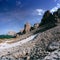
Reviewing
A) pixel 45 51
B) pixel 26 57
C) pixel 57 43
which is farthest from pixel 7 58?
pixel 57 43

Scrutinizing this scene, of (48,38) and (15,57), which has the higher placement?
(48,38)

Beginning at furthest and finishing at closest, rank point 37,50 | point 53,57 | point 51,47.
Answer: point 37,50
point 51,47
point 53,57

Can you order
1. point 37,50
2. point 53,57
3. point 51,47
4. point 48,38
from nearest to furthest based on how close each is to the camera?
point 53,57
point 51,47
point 37,50
point 48,38

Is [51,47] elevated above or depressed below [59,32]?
below

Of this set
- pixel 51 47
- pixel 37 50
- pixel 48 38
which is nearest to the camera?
pixel 51 47

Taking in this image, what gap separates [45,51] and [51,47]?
2.89 feet

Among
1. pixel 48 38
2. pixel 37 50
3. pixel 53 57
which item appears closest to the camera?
pixel 53 57

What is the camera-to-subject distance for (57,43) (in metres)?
20.9

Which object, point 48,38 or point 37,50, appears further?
point 48,38

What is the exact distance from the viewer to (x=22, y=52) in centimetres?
2373

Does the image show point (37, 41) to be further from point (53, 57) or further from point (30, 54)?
point (53, 57)

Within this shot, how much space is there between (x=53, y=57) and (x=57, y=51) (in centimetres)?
104

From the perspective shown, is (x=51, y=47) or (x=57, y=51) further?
(x=51, y=47)

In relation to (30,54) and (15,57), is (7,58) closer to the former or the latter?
(15,57)
